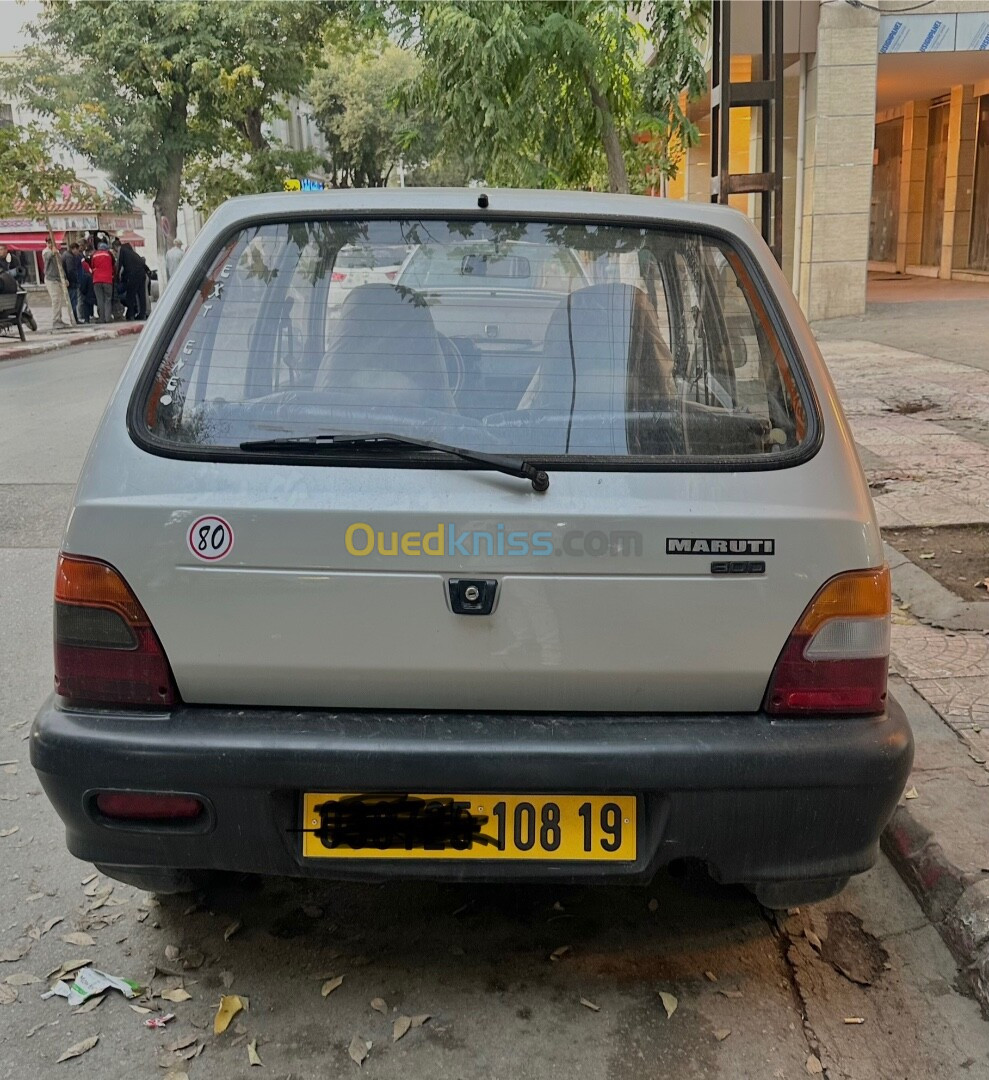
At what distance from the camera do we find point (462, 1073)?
2.32 metres

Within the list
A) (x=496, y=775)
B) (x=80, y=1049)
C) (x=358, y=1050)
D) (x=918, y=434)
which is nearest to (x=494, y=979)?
(x=358, y=1050)

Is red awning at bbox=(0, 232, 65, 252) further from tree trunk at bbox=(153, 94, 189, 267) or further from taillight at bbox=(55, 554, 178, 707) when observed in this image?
taillight at bbox=(55, 554, 178, 707)

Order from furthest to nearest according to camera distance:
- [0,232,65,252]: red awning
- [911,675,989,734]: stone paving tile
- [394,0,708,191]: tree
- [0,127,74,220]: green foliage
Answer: [0,232,65,252]: red awning < [0,127,74,220]: green foliage < [394,0,708,191]: tree < [911,675,989,734]: stone paving tile

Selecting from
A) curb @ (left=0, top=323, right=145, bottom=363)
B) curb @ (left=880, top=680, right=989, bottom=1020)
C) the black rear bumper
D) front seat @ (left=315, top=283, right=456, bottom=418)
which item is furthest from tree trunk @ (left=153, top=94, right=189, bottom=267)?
the black rear bumper

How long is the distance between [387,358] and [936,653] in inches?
110

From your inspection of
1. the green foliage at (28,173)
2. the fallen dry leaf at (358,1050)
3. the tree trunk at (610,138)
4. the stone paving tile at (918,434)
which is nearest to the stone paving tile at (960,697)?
the stone paving tile at (918,434)

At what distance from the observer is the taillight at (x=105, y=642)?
90.3 inches

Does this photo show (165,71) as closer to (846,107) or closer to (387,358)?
(846,107)

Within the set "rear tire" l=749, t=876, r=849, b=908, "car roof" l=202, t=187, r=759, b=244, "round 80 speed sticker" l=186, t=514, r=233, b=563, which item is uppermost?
"car roof" l=202, t=187, r=759, b=244

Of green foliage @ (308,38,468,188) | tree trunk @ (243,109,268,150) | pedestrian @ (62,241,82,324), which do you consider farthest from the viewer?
green foliage @ (308,38,468,188)

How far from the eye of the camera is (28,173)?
21.9 meters

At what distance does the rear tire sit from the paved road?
0.21 m

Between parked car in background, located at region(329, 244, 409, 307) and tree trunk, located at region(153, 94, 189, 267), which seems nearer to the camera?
parked car in background, located at region(329, 244, 409, 307)

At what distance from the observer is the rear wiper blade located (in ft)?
7.34
